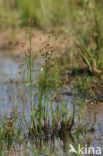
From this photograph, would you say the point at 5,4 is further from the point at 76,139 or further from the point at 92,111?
the point at 76,139

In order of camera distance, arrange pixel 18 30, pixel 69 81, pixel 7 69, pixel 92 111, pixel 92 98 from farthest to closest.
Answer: pixel 18 30 → pixel 7 69 → pixel 69 81 → pixel 92 98 → pixel 92 111

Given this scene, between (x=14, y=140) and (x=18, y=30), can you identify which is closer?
(x=14, y=140)

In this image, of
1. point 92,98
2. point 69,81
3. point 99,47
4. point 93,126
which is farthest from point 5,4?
point 93,126

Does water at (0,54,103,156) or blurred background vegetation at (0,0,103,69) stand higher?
blurred background vegetation at (0,0,103,69)

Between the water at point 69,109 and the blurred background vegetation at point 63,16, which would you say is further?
the blurred background vegetation at point 63,16

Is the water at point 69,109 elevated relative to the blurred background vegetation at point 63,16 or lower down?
lower down

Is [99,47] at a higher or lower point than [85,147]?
higher

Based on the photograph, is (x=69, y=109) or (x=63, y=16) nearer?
(x=69, y=109)

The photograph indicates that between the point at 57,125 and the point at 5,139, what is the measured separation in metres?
0.43

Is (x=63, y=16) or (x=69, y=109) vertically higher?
(x=63, y=16)

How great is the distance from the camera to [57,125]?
3.47 m

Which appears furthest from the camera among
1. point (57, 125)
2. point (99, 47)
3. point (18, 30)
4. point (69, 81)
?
point (18, 30)

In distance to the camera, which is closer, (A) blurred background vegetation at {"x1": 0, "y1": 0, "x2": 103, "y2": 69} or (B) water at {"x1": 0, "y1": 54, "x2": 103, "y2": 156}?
(B) water at {"x1": 0, "y1": 54, "x2": 103, "y2": 156}

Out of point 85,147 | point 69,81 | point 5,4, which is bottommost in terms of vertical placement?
point 85,147
